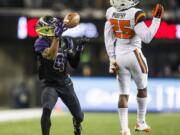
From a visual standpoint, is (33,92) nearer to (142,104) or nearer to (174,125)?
(174,125)

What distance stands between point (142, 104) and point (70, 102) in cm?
124

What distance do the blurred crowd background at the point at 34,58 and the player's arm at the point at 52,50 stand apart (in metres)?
12.9

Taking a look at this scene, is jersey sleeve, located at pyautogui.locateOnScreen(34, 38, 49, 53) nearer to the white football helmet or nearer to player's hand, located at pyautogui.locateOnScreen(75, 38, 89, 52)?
player's hand, located at pyautogui.locateOnScreen(75, 38, 89, 52)

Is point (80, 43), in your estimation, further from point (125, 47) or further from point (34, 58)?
point (34, 58)

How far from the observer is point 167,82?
22.0 metres

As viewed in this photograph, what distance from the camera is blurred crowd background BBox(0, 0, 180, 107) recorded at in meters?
24.4

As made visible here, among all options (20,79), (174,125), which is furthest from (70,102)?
(20,79)

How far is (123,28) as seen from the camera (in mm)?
10828

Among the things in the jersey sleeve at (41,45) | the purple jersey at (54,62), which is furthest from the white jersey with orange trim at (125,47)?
the jersey sleeve at (41,45)

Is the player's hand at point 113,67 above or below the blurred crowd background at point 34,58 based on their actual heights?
above

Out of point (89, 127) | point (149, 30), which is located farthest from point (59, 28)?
point (89, 127)

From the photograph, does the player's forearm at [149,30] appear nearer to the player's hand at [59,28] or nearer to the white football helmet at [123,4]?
the white football helmet at [123,4]

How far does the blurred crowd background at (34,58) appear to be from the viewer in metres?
24.4

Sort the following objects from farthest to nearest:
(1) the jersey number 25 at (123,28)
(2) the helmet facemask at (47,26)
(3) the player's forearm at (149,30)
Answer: (1) the jersey number 25 at (123,28) → (3) the player's forearm at (149,30) → (2) the helmet facemask at (47,26)
